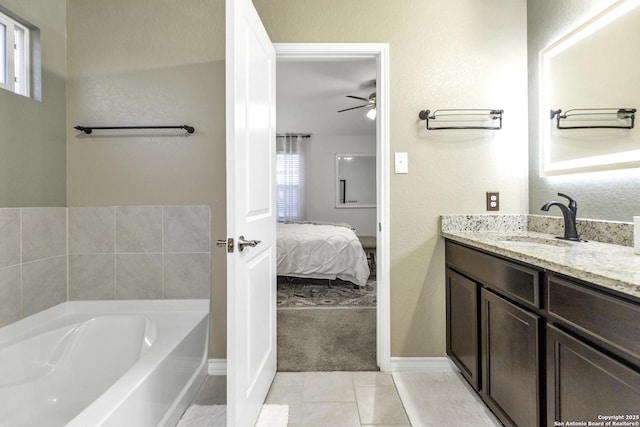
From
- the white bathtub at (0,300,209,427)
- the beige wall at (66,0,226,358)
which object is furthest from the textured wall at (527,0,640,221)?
the white bathtub at (0,300,209,427)

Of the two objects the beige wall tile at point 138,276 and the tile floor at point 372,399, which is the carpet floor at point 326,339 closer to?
the tile floor at point 372,399

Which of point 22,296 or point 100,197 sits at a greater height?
point 100,197

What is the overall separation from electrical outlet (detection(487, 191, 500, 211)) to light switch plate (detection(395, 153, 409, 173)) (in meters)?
0.56

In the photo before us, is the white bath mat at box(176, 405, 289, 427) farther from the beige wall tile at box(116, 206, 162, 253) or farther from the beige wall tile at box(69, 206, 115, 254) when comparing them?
the beige wall tile at box(69, 206, 115, 254)

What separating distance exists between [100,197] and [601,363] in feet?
8.21

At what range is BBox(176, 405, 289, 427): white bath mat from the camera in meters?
1.51

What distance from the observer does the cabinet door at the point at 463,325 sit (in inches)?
61.9

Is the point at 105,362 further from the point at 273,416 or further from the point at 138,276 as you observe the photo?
the point at 273,416

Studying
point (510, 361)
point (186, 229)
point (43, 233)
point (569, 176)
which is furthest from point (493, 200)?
point (43, 233)

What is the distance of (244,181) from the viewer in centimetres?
133

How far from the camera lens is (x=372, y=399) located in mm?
1694

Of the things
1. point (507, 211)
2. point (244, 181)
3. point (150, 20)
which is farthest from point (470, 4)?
point (150, 20)

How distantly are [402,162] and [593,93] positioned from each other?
0.98 metres

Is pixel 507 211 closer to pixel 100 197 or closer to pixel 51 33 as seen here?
pixel 100 197
